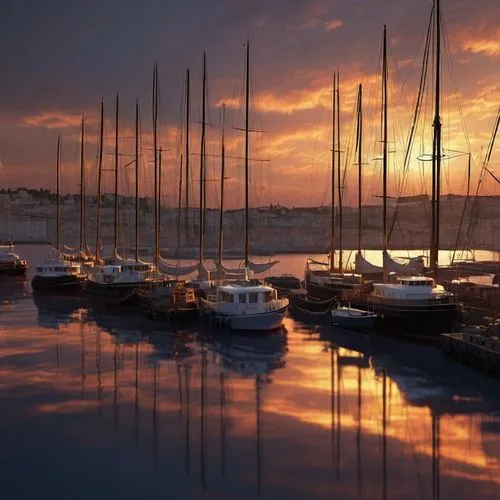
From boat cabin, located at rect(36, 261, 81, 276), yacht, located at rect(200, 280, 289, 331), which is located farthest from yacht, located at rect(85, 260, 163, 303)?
yacht, located at rect(200, 280, 289, 331)

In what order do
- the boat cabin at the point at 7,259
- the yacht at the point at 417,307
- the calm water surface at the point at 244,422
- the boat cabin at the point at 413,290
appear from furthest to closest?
the boat cabin at the point at 7,259 → the boat cabin at the point at 413,290 → the yacht at the point at 417,307 → the calm water surface at the point at 244,422

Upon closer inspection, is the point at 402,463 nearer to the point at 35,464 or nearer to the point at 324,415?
the point at 324,415

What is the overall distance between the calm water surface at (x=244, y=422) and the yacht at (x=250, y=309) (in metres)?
3.31

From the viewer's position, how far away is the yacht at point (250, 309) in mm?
35438

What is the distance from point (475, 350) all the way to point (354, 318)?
10.5m

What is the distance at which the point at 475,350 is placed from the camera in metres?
25.4

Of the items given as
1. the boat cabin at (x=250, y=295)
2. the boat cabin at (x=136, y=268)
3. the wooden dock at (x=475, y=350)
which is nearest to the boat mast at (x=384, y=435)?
the wooden dock at (x=475, y=350)

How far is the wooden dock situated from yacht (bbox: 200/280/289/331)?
10566 millimetres

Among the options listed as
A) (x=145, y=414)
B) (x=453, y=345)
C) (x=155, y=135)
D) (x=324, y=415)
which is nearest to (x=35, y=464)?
(x=145, y=414)

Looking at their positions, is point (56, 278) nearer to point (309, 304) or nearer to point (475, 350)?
point (309, 304)

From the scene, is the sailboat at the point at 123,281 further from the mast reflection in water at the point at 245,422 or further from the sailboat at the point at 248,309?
the mast reflection in water at the point at 245,422

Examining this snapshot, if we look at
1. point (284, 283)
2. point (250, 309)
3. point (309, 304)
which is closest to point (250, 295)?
point (250, 309)

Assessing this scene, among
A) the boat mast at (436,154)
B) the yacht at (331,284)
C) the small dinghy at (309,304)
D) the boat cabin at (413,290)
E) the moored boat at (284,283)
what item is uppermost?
the boat mast at (436,154)

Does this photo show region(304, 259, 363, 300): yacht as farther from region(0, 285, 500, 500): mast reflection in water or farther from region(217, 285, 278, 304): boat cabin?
region(0, 285, 500, 500): mast reflection in water
